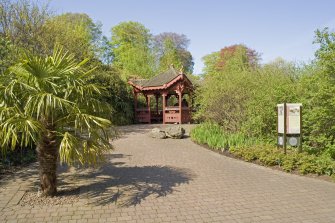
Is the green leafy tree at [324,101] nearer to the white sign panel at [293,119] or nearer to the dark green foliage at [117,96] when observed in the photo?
the white sign panel at [293,119]

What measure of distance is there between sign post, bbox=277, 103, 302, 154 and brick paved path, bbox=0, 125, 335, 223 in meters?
1.28

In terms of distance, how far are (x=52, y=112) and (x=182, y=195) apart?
2.92 metres

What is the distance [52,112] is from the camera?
17.8ft

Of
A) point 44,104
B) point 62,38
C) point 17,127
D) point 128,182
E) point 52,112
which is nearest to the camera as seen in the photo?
point 17,127

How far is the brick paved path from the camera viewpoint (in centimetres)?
498

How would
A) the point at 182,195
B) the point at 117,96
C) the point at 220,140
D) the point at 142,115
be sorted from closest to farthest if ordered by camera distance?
the point at 182,195, the point at 220,140, the point at 117,96, the point at 142,115

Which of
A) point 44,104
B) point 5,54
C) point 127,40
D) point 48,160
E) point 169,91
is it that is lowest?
point 48,160

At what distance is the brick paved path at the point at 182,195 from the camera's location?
4980 mm

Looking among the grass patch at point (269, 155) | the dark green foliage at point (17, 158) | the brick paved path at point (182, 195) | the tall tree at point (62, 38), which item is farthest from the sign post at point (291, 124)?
the tall tree at point (62, 38)

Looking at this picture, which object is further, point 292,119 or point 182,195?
point 292,119

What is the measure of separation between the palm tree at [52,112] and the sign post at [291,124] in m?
5.42

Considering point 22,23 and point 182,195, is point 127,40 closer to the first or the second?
point 22,23

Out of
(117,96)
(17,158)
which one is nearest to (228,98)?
(17,158)

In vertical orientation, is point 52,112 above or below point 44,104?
below
